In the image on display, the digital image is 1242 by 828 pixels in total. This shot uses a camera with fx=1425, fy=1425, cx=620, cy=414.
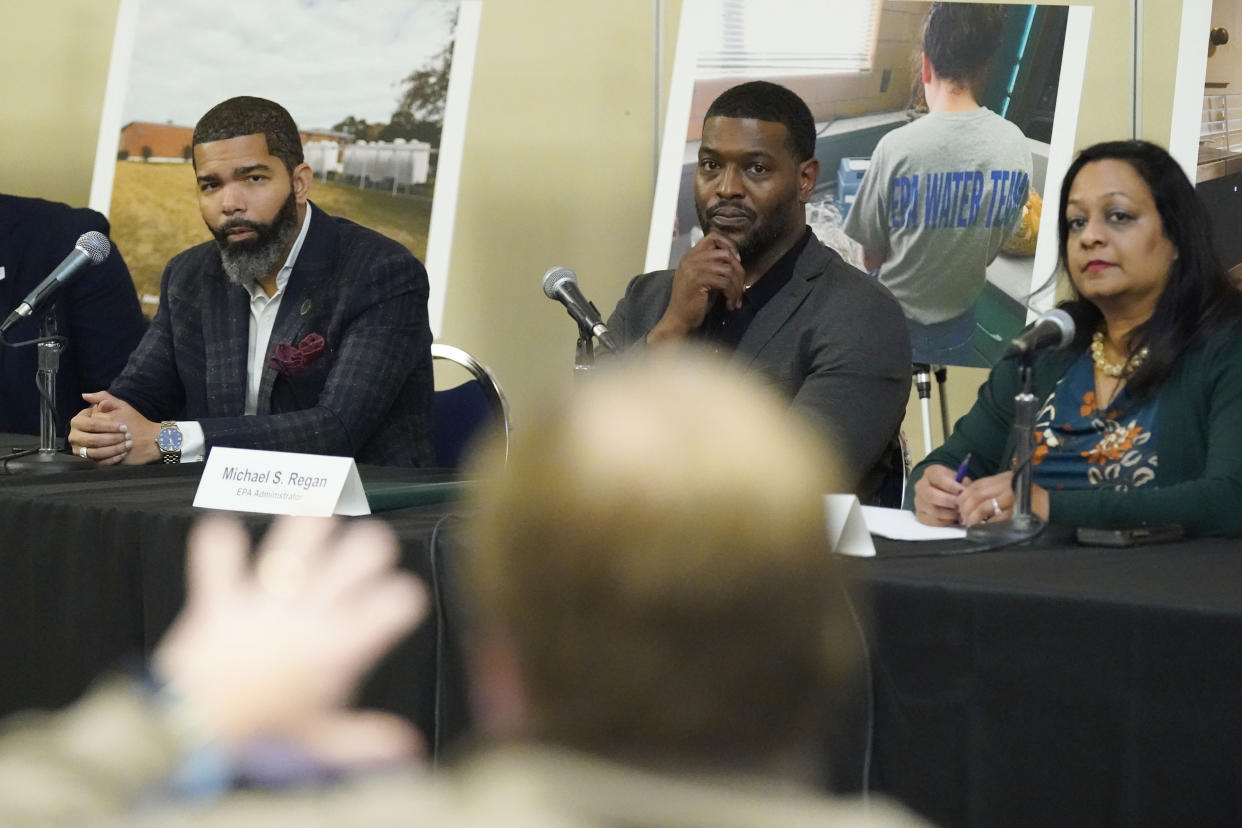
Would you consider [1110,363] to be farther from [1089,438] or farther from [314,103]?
[314,103]

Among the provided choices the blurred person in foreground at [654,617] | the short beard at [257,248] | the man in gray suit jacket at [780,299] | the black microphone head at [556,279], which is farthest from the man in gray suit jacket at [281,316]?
the blurred person in foreground at [654,617]

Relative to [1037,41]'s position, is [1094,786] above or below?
below

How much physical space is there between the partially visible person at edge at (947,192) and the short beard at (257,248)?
1.58m

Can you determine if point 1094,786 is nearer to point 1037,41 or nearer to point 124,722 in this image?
point 124,722

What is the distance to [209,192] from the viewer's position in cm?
310

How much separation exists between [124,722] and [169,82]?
4416 millimetres

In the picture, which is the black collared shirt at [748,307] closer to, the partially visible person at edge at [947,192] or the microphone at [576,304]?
the microphone at [576,304]

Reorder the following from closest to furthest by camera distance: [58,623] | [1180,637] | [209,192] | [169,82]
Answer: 1. [1180,637]
2. [58,623]
3. [209,192]
4. [169,82]

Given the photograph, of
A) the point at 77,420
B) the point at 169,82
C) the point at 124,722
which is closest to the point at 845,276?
the point at 77,420

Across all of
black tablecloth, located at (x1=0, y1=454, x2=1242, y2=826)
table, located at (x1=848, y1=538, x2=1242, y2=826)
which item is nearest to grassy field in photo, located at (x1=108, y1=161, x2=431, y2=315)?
black tablecloth, located at (x1=0, y1=454, x2=1242, y2=826)

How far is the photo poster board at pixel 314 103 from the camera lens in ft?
14.7

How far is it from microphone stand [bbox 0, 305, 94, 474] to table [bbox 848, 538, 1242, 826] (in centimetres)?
165

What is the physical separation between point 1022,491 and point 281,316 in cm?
170

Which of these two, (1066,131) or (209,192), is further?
(1066,131)
